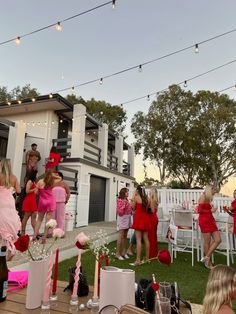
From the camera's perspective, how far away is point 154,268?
482 cm

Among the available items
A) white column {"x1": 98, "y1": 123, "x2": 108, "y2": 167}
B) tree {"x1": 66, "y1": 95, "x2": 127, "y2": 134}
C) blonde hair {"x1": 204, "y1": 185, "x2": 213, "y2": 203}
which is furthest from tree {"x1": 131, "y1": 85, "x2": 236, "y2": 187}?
blonde hair {"x1": 204, "y1": 185, "x2": 213, "y2": 203}

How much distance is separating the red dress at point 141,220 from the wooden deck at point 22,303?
3380mm

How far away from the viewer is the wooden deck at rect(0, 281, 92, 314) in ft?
4.72

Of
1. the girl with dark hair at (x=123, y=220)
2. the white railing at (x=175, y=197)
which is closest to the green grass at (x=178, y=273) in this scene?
the girl with dark hair at (x=123, y=220)

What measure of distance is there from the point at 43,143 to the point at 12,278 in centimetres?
954

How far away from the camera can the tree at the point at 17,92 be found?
21406mm

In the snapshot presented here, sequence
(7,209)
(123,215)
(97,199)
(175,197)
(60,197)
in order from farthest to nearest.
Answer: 1. (97,199)
2. (175,197)
3. (60,197)
4. (123,215)
5. (7,209)

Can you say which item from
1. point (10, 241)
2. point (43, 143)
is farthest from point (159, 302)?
point (43, 143)

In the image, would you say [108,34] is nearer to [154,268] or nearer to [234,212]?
[234,212]

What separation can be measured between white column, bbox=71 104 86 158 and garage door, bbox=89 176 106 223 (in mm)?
1715

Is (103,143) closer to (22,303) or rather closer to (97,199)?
(97,199)

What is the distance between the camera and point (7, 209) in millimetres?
3365

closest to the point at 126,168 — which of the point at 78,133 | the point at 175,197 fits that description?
the point at 78,133

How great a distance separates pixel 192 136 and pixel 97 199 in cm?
862
